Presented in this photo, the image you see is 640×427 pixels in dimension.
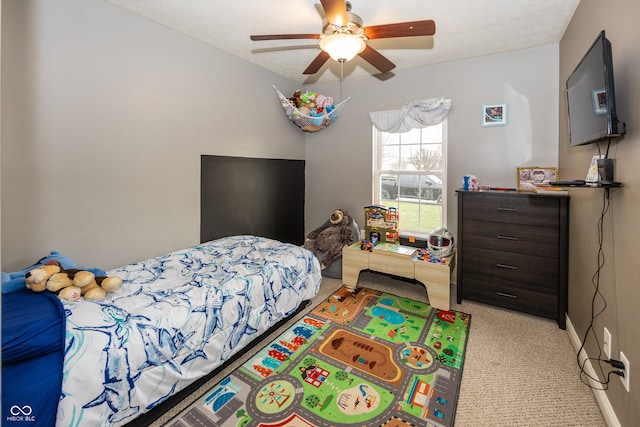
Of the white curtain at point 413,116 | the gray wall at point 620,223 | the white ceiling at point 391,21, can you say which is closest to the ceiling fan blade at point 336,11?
the white ceiling at point 391,21

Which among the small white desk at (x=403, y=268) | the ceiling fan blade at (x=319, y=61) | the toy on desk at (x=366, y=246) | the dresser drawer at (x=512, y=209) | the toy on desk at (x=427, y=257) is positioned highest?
the ceiling fan blade at (x=319, y=61)

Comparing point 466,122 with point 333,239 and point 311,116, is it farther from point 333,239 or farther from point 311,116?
point 333,239

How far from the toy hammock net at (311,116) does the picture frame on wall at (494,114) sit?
1.51 m

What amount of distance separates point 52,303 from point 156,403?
28.4 inches

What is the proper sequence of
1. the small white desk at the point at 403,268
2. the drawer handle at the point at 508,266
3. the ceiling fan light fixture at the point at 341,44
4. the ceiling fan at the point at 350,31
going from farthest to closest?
the small white desk at the point at 403,268
the drawer handle at the point at 508,266
the ceiling fan light fixture at the point at 341,44
the ceiling fan at the point at 350,31

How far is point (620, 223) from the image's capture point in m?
1.62

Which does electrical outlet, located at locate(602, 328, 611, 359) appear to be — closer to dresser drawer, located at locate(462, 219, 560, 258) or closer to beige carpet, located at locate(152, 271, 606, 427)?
beige carpet, located at locate(152, 271, 606, 427)

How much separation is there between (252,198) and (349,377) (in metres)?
2.21

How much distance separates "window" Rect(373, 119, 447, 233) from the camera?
359cm

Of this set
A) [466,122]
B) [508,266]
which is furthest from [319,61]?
[508,266]

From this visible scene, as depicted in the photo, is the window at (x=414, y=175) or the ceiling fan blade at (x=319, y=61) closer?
the ceiling fan blade at (x=319, y=61)

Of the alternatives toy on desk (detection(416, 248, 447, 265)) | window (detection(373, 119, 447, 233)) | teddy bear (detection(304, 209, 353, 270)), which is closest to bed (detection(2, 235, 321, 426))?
teddy bear (detection(304, 209, 353, 270))

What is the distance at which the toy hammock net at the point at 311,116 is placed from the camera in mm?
3627

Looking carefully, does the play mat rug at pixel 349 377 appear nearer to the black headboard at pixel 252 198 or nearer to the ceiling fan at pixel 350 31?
the black headboard at pixel 252 198
